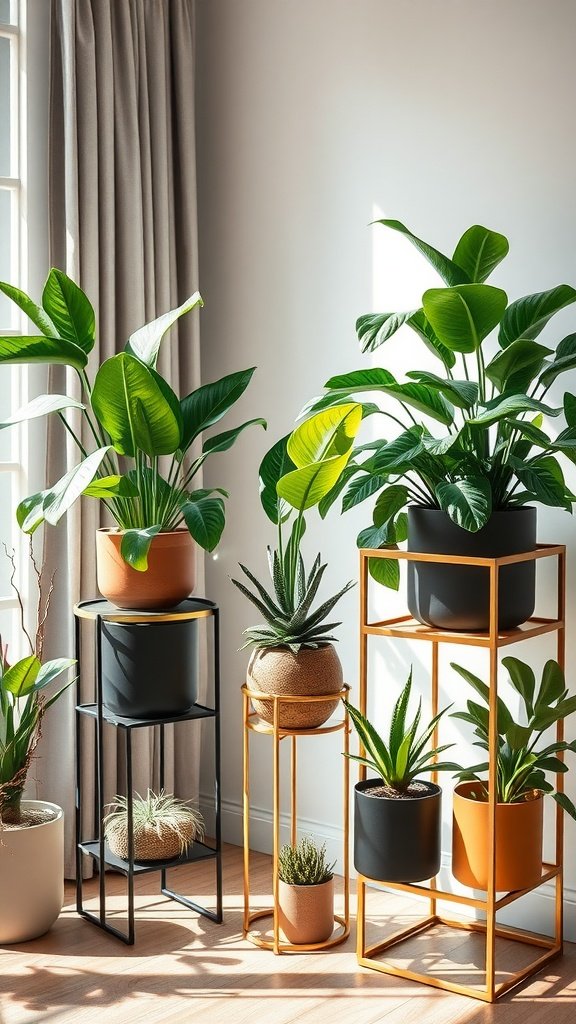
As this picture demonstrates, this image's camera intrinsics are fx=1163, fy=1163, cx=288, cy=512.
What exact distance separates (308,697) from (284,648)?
13 cm

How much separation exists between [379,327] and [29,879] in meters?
1.57

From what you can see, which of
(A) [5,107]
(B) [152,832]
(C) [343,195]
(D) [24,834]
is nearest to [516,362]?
(C) [343,195]

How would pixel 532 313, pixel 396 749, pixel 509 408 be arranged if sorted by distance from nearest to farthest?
1. pixel 509 408
2. pixel 532 313
3. pixel 396 749

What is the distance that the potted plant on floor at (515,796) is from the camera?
2.63 m

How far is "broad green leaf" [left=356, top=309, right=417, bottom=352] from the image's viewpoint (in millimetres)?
2504

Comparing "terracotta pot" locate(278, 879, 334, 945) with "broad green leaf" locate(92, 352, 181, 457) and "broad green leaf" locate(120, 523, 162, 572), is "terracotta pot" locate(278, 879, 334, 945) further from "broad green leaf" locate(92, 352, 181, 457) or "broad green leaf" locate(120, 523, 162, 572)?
"broad green leaf" locate(92, 352, 181, 457)

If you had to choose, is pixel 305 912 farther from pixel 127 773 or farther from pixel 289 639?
pixel 289 639

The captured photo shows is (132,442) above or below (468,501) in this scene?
above

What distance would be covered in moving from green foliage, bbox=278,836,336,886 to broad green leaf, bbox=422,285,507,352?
129cm

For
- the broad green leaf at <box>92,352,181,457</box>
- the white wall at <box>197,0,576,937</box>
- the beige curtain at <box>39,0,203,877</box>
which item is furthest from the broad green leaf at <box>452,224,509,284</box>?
Result: the beige curtain at <box>39,0,203,877</box>

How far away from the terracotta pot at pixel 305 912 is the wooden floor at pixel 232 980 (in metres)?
0.05

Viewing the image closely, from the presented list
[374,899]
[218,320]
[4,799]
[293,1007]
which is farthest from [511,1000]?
[218,320]

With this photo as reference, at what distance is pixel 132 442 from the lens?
274cm

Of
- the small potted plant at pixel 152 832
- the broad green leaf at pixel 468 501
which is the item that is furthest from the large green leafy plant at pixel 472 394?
the small potted plant at pixel 152 832
